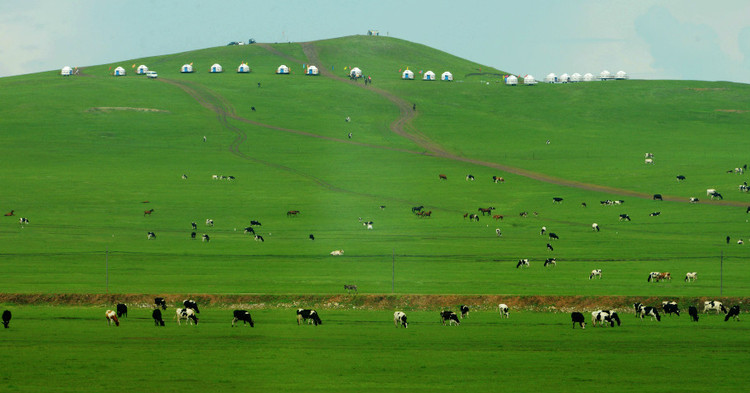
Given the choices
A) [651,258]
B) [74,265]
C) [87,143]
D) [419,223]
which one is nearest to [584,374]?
[651,258]

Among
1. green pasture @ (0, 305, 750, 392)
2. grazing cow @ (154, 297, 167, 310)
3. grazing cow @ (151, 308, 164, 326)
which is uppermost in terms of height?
grazing cow @ (154, 297, 167, 310)

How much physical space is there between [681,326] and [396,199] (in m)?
65.4

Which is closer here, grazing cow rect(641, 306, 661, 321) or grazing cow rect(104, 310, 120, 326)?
grazing cow rect(104, 310, 120, 326)

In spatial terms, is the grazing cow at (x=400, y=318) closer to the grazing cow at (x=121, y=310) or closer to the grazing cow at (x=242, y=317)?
the grazing cow at (x=242, y=317)

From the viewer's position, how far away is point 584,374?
3497 centimetres

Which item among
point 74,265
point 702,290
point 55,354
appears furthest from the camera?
point 74,265

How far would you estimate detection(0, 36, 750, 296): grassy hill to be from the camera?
63.9m

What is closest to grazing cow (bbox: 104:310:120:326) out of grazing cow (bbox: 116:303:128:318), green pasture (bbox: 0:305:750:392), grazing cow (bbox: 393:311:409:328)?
green pasture (bbox: 0:305:750:392)

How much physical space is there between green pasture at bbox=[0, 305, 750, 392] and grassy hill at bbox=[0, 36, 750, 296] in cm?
956

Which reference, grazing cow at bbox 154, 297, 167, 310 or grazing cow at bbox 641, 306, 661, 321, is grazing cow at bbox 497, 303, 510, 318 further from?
grazing cow at bbox 154, 297, 167, 310

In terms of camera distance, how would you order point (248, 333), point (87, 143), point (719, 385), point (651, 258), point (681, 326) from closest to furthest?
point (719, 385)
point (248, 333)
point (681, 326)
point (651, 258)
point (87, 143)

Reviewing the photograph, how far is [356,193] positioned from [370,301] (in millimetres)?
61610

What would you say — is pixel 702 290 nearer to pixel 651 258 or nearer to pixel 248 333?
pixel 651 258

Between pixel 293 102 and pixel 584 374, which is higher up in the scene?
pixel 293 102
